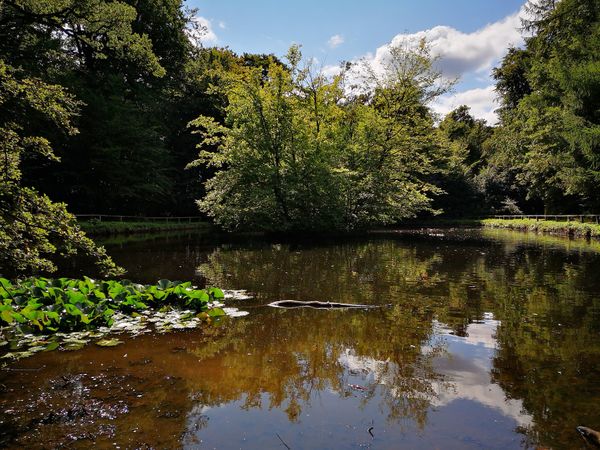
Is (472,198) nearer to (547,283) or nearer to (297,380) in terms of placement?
(547,283)

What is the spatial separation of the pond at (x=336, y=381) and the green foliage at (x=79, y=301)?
83cm

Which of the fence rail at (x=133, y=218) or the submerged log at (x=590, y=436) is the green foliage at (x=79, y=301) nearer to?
the submerged log at (x=590, y=436)

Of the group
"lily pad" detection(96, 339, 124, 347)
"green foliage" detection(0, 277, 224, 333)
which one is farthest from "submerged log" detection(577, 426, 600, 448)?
"lily pad" detection(96, 339, 124, 347)

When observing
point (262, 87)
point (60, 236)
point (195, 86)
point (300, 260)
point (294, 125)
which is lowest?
point (300, 260)

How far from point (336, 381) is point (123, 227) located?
2373 cm

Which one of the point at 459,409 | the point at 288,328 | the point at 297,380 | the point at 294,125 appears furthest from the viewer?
the point at 294,125

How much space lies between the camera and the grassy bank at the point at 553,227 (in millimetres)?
23280

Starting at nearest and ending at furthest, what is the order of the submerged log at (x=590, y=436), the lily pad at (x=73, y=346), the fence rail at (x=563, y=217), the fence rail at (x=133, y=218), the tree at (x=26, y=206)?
the submerged log at (x=590, y=436), the lily pad at (x=73, y=346), the tree at (x=26, y=206), the fence rail at (x=133, y=218), the fence rail at (x=563, y=217)

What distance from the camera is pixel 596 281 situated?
387 inches

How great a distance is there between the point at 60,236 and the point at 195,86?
33896 millimetres

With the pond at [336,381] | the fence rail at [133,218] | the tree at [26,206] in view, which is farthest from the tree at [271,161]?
the tree at [26,206]

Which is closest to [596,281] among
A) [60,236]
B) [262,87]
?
[60,236]

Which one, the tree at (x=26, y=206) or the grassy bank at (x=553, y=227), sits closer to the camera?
the tree at (x=26, y=206)

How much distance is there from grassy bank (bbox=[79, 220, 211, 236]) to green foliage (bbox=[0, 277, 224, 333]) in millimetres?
15457
